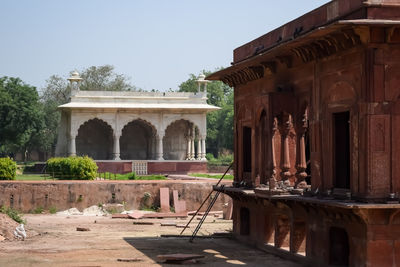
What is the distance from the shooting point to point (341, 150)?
53.7ft

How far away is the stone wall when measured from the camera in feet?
106

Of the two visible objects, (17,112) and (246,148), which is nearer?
(246,148)

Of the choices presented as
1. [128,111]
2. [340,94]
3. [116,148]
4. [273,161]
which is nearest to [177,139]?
[128,111]

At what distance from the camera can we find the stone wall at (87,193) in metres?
32.4

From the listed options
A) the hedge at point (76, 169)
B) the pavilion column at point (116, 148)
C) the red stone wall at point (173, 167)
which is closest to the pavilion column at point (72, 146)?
the pavilion column at point (116, 148)

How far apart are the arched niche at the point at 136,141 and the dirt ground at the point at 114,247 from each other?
2077 cm

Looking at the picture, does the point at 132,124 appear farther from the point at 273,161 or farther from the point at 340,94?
the point at 340,94

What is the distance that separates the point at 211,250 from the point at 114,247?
2687mm

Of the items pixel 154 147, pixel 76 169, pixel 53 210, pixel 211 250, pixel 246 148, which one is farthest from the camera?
pixel 154 147

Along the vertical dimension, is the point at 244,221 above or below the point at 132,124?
below

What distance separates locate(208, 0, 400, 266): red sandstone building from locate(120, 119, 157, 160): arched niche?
93.7ft

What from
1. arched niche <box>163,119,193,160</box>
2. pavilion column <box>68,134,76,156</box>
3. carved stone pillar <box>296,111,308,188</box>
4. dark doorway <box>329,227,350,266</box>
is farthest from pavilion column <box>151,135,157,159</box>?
dark doorway <box>329,227,350,266</box>

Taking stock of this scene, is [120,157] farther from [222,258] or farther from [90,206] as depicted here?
[222,258]

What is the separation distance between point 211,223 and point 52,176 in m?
11.3
